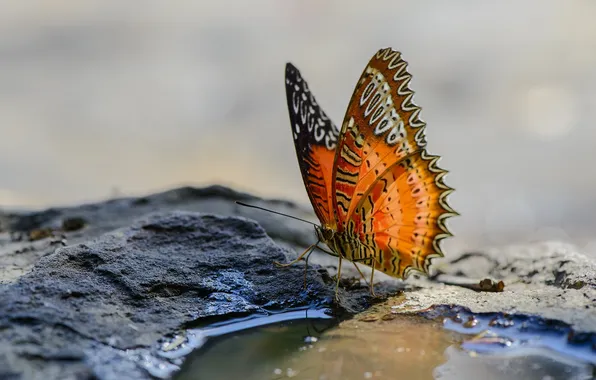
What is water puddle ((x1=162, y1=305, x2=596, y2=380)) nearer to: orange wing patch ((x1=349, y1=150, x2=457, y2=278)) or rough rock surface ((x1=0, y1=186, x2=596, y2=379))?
rough rock surface ((x1=0, y1=186, x2=596, y2=379))

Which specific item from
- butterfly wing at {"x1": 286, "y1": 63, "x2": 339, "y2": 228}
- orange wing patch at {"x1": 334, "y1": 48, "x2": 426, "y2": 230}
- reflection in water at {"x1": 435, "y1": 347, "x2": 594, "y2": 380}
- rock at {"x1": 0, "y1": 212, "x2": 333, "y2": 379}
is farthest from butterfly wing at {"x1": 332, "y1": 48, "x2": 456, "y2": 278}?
reflection in water at {"x1": 435, "y1": 347, "x2": 594, "y2": 380}

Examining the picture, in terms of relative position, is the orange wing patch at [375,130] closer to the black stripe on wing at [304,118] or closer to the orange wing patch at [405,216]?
the orange wing patch at [405,216]

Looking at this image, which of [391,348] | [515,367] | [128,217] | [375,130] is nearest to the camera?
[515,367]

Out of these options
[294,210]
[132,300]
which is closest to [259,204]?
[294,210]

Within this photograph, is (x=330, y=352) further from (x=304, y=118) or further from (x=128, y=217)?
(x=128, y=217)

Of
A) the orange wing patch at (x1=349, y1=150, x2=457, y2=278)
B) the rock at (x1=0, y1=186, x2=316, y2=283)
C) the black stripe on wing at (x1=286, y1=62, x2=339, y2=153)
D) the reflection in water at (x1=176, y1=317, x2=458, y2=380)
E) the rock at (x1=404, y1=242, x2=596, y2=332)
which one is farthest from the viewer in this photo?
the rock at (x1=0, y1=186, x2=316, y2=283)

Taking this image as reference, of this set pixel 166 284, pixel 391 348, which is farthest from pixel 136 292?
pixel 391 348

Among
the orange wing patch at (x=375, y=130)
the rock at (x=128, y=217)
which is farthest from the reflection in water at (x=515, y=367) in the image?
the rock at (x=128, y=217)

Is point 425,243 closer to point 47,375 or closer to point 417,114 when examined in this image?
point 417,114

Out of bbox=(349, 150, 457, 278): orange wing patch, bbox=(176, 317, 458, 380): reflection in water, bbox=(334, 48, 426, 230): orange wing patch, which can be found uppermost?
bbox=(334, 48, 426, 230): orange wing patch
